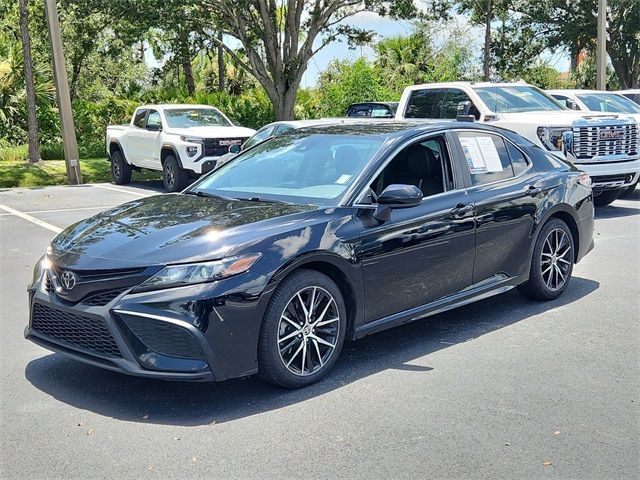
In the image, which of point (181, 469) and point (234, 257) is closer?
point (181, 469)

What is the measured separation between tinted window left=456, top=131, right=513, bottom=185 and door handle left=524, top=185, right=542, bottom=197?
18 cm

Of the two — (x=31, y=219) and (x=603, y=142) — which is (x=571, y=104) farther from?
(x=31, y=219)

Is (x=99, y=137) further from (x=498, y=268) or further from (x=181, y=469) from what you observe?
(x=181, y=469)

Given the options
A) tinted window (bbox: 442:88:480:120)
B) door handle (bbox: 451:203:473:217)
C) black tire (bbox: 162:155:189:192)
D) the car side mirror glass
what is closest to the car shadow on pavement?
door handle (bbox: 451:203:473:217)

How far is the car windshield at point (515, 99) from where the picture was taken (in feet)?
42.2

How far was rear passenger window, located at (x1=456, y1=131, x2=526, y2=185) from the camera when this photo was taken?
611 cm

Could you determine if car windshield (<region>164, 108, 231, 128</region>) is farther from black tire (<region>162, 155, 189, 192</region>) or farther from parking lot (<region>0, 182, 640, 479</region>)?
parking lot (<region>0, 182, 640, 479</region>)

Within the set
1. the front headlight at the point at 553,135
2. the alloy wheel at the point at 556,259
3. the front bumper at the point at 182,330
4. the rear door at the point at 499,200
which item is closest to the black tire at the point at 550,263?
the alloy wheel at the point at 556,259

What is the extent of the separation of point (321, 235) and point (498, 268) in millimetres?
1957

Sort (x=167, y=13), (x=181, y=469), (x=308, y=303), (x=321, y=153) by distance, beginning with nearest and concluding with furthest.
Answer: (x=181, y=469) < (x=308, y=303) < (x=321, y=153) < (x=167, y=13)

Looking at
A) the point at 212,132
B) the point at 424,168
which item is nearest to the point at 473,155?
the point at 424,168

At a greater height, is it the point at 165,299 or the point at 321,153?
the point at 321,153

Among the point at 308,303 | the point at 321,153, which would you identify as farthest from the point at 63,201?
the point at 308,303

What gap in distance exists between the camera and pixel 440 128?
19.7 feet
